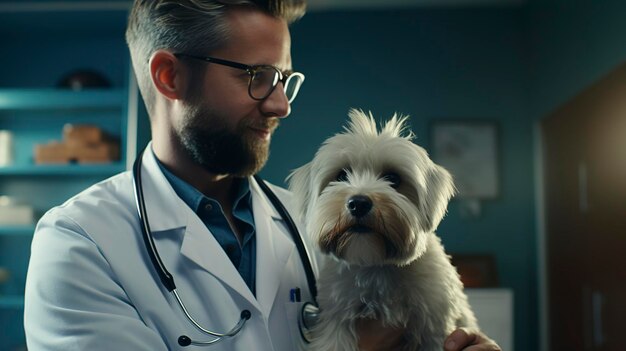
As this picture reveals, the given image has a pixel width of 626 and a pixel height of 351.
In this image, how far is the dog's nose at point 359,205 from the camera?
1190 mm

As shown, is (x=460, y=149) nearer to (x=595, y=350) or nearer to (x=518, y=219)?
(x=518, y=219)

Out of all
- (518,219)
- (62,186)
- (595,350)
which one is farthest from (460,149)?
(62,186)

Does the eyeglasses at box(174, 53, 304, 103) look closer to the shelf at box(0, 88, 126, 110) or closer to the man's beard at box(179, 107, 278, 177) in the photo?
the man's beard at box(179, 107, 278, 177)

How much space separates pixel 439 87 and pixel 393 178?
12.6ft

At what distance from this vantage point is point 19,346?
489 cm

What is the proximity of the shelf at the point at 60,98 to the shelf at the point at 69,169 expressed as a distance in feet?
1.67

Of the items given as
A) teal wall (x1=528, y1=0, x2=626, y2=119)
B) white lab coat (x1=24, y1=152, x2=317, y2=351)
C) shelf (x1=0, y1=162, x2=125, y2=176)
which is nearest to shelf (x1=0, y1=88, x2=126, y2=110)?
shelf (x1=0, y1=162, x2=125, y2=176)

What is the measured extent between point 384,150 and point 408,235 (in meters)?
0.20

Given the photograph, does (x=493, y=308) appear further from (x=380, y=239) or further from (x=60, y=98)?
(x=60, y=98)

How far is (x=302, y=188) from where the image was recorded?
143 centimetres

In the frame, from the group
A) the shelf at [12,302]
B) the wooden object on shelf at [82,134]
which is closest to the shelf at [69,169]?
the wooden object on shelf at [82,134]

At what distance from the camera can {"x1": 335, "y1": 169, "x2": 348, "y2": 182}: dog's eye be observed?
4.39 ft

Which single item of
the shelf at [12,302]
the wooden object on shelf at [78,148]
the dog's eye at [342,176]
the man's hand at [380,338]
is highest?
the wooden object on shelf at [78,148]

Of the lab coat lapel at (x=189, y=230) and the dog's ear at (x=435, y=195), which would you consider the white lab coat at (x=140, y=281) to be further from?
the dog's ear at (x=435, y=195)
